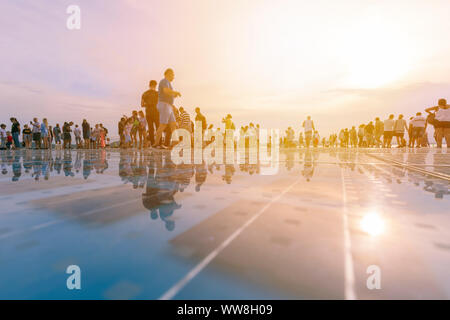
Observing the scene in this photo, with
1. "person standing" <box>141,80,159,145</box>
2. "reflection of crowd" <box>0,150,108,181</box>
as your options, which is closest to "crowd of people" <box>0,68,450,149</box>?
"person standing" <box>141,80,159,145</box>

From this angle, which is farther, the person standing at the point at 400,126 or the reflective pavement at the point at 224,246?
the person standing at the point at 400,126

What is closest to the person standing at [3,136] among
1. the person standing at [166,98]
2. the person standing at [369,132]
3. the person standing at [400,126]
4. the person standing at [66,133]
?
the person standing at [66,133]

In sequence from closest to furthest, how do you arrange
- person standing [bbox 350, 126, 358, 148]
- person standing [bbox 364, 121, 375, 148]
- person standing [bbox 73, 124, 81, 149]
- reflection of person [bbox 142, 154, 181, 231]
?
reflection of person [bbox 142, 154, 181, 231]
person standing [bbox 73, 124, 81, 149]
person standing [bbox 364, 121, 375, 148]
person standing [bbox 350, 126, 358, 148]

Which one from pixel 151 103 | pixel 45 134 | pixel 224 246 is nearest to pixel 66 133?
pixel 45 134

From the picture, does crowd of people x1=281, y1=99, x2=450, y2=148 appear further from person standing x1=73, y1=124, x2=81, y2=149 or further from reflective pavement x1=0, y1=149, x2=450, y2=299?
Result: person standing x1=73, y1=124, x2=81, y2=149

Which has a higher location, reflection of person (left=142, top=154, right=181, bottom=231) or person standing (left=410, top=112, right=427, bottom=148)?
person standing (left=410, top=112, right=427, bottom=148)

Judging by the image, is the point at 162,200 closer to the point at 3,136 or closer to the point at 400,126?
the point at 400,126

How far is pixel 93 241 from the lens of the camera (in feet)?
3.36

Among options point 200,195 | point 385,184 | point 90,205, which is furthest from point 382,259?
point 385,184

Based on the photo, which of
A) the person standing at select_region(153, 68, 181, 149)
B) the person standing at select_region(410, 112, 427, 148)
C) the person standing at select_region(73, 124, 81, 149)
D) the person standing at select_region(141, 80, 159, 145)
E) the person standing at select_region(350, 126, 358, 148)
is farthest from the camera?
the person standing at select_region(350, 126, 358, 148)

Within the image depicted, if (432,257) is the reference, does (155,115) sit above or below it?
above

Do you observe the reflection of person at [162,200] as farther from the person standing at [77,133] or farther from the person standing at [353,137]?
the person standing at [353,137]
